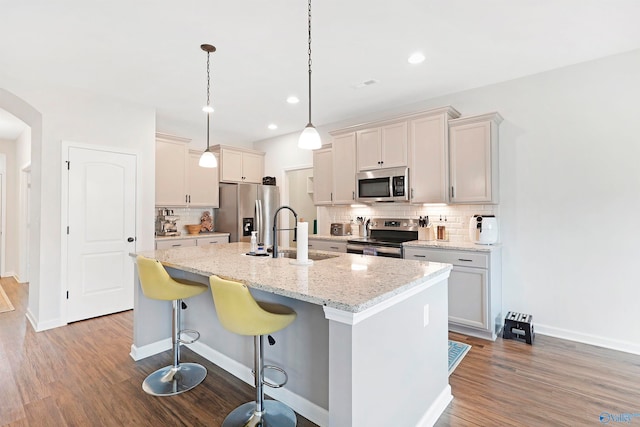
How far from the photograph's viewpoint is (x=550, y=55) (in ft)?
9.96

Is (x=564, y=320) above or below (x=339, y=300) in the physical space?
below

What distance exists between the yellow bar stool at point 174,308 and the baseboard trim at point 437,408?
64.0 inches

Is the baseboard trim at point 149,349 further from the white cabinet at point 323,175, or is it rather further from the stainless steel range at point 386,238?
the white cabinet at point 323,175

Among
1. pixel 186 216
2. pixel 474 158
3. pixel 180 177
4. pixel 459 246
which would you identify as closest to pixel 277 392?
pixel 459 246

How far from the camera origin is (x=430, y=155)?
382cm

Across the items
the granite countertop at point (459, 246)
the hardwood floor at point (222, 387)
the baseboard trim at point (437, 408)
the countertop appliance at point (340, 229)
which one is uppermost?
the countertop appliance at point (340, 229)

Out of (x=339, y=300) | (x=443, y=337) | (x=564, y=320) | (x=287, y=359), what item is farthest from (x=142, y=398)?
(x=564, y=320)

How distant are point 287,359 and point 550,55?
11.6 feet

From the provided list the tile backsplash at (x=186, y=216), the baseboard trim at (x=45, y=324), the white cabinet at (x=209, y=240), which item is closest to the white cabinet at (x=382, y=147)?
the white cabinet at (x=209, y=240)

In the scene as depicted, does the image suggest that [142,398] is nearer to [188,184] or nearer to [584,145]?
[188,184]

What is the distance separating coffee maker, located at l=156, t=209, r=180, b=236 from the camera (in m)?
5.02

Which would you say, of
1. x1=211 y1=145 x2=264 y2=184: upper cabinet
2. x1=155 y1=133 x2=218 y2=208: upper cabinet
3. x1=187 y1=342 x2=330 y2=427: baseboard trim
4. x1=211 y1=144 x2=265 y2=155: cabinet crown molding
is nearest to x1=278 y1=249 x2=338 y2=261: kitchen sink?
x1=187 y1=342 x2=330 y2=427: baseboard trim

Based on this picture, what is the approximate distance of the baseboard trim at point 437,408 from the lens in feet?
6.32

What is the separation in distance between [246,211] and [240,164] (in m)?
0.94
